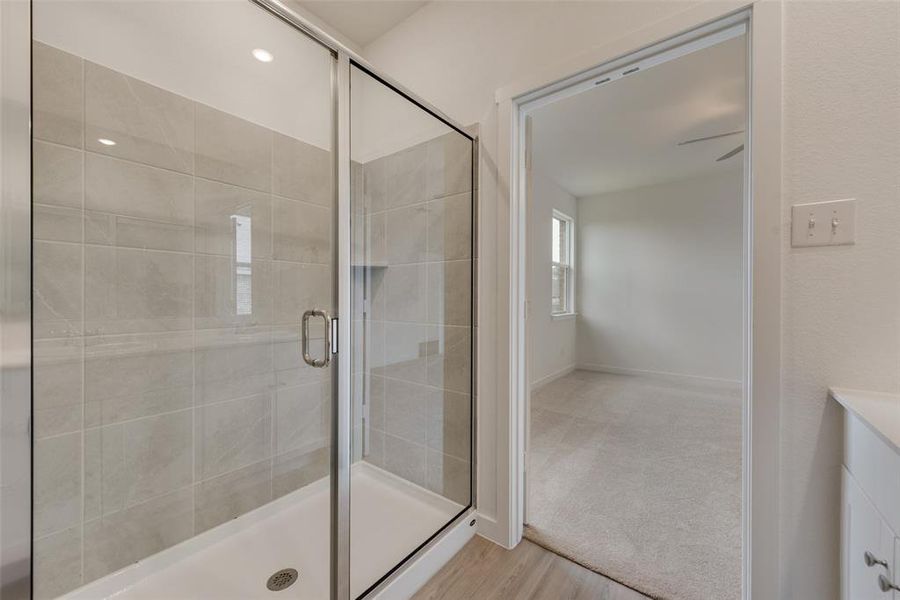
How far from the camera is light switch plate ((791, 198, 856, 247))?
100 cm

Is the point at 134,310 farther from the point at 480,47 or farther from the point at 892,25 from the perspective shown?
the point at 892,25

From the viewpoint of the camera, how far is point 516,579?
4.76 ft

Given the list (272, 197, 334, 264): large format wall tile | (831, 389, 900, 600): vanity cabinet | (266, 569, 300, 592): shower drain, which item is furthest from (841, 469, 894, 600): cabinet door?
(272, 197, 334, 264): large format wall tile

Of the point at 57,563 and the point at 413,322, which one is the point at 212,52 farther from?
the point at 57,563

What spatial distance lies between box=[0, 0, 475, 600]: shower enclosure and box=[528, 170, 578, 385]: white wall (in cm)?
263

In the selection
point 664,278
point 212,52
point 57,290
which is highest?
point 212,52

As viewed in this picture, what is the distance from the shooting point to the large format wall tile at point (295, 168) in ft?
5.78

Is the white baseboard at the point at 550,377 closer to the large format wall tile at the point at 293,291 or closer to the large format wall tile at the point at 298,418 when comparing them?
the large format wall tile at the point at 298,418

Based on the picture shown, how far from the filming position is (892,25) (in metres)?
0.96

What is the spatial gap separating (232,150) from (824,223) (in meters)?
2.18

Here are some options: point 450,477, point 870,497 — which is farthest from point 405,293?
point 870,497

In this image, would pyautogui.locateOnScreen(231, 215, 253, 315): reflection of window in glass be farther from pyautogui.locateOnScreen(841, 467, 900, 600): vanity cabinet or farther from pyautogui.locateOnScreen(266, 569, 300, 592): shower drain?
pyautogui.locateOnScreen(841, 467, 900, 600): vanity cabinet

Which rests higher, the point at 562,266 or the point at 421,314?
the point at 562,266

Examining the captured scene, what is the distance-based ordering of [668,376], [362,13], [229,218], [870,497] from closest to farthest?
[870,497] < [229,218] < [362,13] < [668,376]
